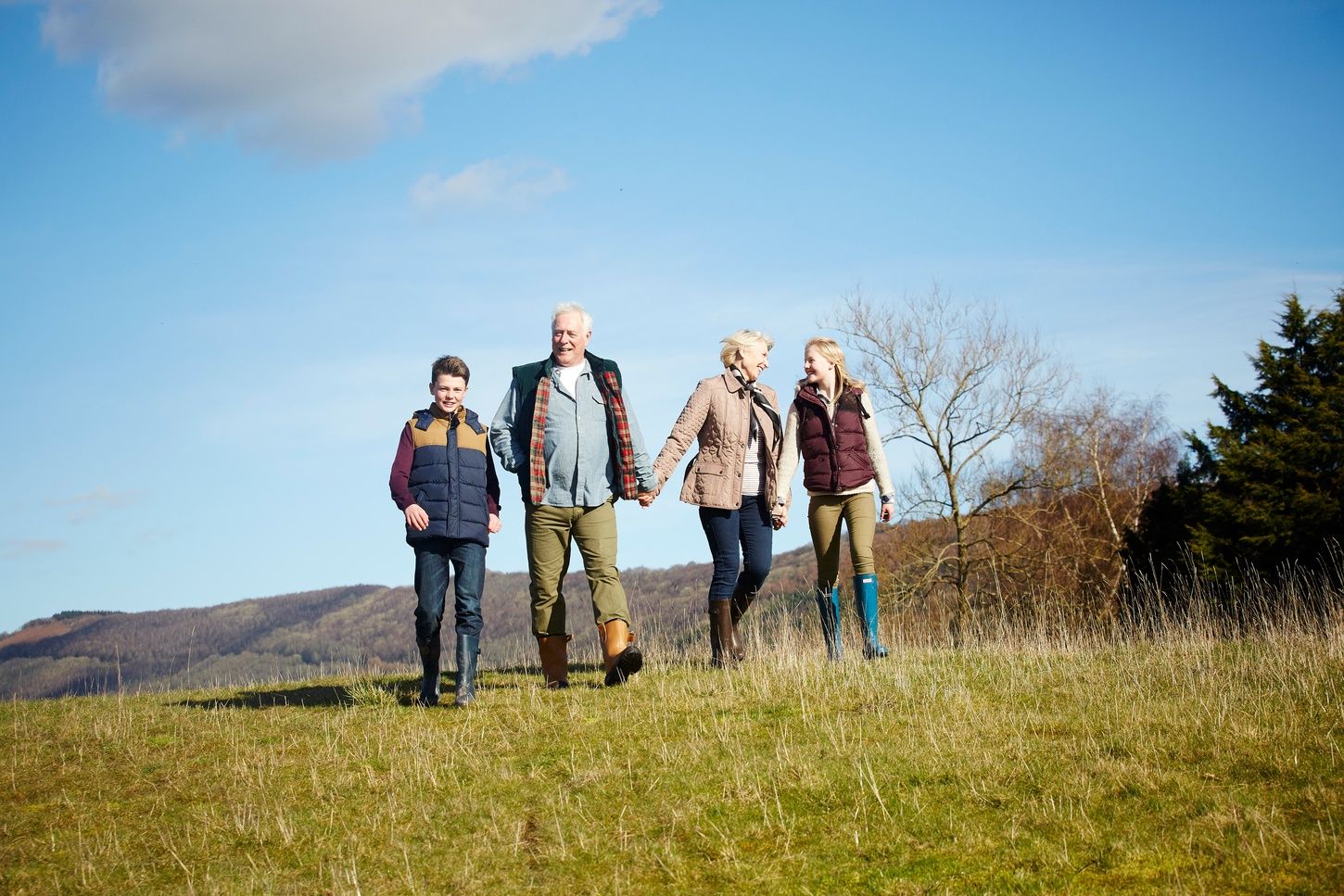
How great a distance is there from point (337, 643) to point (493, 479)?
2585 inches

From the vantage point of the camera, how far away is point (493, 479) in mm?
8055

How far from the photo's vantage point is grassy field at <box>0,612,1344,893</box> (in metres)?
4.18

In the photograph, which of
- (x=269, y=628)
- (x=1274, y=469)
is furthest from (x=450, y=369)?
(x=269, y=628)

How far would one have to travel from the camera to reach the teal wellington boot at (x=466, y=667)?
7.62 meters

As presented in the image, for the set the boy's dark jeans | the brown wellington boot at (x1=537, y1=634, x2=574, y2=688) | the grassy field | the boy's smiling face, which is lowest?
the grassy field

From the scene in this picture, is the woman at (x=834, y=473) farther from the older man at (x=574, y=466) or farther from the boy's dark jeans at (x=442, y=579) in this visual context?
the boy's dark jeans at (x=442, y=579)

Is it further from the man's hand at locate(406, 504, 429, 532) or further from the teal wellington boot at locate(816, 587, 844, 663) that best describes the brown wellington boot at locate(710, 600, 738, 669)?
the man's hand at locate(406, 504, 429, 532)

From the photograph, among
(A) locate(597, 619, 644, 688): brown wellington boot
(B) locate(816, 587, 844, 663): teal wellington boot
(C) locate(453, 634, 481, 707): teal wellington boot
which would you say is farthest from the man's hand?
(B) locate(816, 587, 844, 663): teal wellington boot

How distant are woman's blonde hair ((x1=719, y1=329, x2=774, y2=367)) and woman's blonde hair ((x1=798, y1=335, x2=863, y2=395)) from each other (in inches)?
15.4

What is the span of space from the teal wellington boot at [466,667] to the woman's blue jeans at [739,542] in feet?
6.69

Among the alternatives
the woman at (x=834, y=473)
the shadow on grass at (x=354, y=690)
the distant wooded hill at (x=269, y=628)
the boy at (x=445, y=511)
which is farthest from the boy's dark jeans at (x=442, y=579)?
the distant wooded hill at (x=269, y=628)

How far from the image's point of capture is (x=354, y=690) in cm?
884

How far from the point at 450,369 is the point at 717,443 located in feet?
7.37

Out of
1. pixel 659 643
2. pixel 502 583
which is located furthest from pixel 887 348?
pixel 502 583
